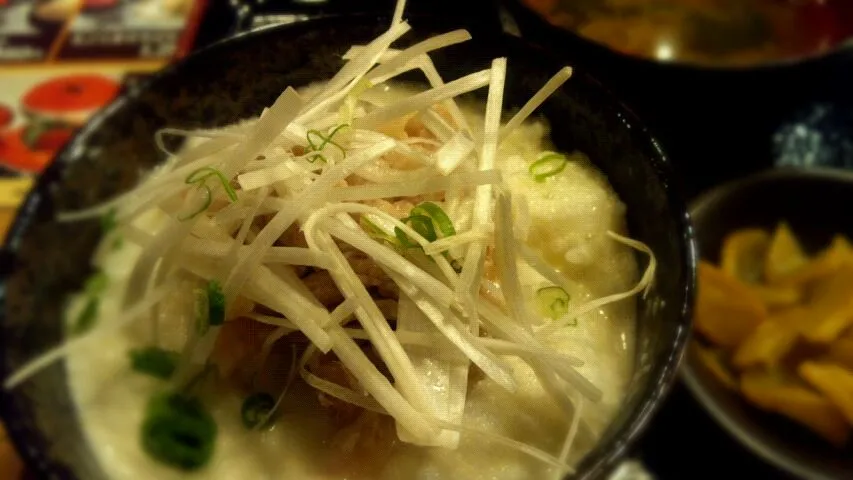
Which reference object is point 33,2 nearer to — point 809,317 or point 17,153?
point 17,153

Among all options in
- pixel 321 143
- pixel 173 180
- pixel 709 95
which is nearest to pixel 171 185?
pixel 173 180

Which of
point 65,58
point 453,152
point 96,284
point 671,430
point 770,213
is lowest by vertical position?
point 671,430

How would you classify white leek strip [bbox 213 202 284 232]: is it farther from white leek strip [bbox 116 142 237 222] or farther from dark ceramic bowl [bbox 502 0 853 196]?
dark ceramic bowl [bbox 502 0 853 196]

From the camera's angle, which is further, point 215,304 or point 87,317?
point 87,317

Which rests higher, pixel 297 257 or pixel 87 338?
pixel 297 257

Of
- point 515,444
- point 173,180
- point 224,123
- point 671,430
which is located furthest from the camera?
point 671,430

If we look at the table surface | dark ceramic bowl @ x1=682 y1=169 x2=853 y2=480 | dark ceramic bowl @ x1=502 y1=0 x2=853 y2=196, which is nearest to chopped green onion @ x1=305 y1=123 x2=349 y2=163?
the table surface

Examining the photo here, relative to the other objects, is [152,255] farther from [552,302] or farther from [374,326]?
[552,302]
